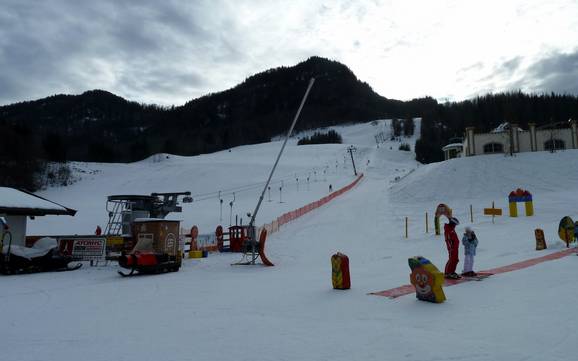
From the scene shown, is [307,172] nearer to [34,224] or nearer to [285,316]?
[34,224]

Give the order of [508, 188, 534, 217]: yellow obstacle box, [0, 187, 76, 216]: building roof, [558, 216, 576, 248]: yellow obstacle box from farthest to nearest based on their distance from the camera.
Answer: [508, 188, 534, 217]: yellow obstacle box, [0, 187, 76, 216]: building roof, [558, 216, 576, 248]: yellow obstacle box

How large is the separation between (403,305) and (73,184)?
69.1m

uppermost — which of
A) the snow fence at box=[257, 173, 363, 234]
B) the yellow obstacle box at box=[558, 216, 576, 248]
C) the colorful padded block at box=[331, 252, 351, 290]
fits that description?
the snow fence at box=[257, 173, 363, 234]

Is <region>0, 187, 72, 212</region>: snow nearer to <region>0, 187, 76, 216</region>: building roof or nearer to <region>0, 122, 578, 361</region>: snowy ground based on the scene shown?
<region>0, 187, 76, 216</region>: building roof

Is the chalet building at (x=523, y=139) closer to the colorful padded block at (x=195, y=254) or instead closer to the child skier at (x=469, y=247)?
the colorful padded block at (x=195, y=254)

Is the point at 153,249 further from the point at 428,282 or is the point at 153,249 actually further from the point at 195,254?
the point at 428,282

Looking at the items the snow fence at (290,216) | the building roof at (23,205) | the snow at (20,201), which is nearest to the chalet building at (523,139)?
the snow fence at (290,216)

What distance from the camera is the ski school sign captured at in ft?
63.4

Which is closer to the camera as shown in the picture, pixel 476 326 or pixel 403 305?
pixel 476 326

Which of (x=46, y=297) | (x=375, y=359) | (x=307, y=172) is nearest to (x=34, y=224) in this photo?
(x=46, y=297)

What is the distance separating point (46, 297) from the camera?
432 inches

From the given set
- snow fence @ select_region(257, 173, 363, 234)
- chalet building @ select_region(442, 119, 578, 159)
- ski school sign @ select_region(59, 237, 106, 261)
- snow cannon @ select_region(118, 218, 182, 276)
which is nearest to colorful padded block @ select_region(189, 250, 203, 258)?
snow cannon @ select_region(118, 218, 182, 276)

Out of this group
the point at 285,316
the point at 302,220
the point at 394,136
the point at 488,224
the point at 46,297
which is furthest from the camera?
the point at 394,136

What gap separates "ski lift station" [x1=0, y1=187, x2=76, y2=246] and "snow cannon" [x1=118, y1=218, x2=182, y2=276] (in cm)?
612
